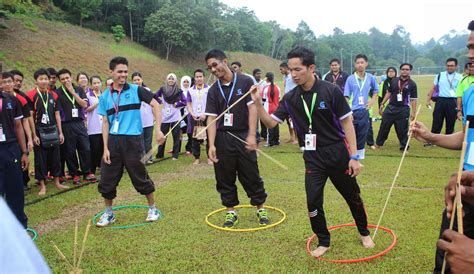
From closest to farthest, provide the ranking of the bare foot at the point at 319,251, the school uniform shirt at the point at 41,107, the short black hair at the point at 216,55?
the bare foot at the point at 319,251
the short black hair at the point at 216,55
the school uniform shirt at the point at 41,107

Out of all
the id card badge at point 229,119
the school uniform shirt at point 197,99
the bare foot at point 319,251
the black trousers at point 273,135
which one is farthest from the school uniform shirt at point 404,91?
the bare foot at point 319,251

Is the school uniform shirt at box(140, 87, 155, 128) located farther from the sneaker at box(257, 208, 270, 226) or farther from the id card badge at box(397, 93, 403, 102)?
the id card badge at box(397, 93, 403, 102)

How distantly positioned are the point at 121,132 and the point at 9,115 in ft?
4.85

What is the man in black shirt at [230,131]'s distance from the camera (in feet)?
18.3

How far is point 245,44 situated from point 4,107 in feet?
258

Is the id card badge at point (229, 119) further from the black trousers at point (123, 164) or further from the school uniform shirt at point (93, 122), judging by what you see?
the school uniform shirt at point (93, 122)

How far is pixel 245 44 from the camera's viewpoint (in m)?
81.6

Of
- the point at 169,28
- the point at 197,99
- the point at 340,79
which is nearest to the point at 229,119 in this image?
the point at 197,99

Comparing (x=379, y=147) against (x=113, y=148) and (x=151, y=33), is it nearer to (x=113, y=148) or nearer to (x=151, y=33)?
(x=113, y=148)

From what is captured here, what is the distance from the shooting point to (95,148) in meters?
9.03

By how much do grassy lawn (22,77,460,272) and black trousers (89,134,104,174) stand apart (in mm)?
851

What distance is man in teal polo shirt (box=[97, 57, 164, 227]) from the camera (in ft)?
19.0

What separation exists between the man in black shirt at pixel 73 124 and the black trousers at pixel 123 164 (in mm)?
2996

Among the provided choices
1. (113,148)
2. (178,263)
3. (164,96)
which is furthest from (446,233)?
(164,96)
